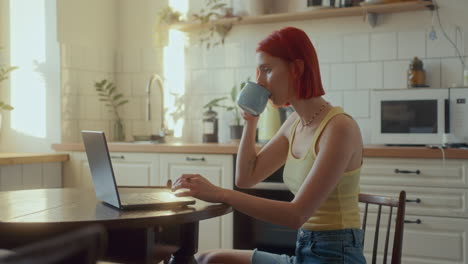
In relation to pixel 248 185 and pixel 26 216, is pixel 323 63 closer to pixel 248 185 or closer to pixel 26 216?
pixel 248 185

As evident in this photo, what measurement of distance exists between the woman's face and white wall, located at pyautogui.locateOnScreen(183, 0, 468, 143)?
2.06 meters

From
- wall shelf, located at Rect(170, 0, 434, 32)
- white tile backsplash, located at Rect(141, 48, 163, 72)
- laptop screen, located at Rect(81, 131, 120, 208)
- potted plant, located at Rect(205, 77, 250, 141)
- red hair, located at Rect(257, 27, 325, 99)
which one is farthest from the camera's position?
white tile backsplash, located at Rect(141, 48, 163, 72)

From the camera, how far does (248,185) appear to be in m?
1.85

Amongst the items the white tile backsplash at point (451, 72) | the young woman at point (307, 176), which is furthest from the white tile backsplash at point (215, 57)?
the young woman at point (307, 176)

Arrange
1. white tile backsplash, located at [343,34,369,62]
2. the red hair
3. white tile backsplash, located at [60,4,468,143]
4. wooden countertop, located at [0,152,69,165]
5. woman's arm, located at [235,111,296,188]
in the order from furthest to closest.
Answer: white tile backsplash, located at [343,34,369,62], white tile backsplash, located at [60,4,468,143], wooden countertop, located at [0,152,69,165], woman's arm, located at [235,111,296,188], the red hair

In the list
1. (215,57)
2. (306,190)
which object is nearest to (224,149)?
(215,57)

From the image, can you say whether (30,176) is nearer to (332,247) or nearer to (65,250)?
(332,247)

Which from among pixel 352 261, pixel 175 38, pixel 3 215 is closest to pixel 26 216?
pixel 3 215

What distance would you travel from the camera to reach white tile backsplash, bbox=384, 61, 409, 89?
3463 mm

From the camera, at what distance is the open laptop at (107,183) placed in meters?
1.45

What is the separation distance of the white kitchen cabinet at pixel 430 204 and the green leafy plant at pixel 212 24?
1.52 meters

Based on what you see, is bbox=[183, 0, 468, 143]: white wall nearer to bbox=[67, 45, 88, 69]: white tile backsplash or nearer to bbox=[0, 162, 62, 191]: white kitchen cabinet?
bbox=[67, 45, 88, 69]: white tile backsplash

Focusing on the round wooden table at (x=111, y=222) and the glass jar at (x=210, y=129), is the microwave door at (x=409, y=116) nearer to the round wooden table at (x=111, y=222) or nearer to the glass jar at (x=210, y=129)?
the glass jar at (x=210, y=129)

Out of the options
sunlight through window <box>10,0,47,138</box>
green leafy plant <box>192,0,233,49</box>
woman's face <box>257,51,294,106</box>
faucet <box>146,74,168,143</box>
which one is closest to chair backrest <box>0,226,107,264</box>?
woman's face <box>257,51,294,106</box>
